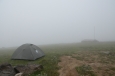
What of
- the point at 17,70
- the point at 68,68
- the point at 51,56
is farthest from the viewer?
the point at 51,56

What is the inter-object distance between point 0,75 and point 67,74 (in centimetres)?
682

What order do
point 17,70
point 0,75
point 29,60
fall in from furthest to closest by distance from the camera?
1. point 29,60
2. point 17,70
3. point 0,75

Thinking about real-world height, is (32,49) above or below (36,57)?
above

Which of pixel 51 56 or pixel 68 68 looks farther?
pixel 51 56

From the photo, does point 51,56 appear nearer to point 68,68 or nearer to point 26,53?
point 26,53

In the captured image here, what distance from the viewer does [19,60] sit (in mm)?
18516

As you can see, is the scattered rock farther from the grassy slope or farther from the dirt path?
the dirt path

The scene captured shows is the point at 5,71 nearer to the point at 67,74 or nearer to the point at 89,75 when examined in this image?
the point at 67,74

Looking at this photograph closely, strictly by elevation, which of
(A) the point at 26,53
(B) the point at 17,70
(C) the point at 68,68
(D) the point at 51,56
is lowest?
(C) the point at 68,68

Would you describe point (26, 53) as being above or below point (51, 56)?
above

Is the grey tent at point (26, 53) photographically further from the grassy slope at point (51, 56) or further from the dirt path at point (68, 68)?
the dirt path at point (68, 68)

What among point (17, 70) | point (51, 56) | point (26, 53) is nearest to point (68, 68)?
point (17, 70)

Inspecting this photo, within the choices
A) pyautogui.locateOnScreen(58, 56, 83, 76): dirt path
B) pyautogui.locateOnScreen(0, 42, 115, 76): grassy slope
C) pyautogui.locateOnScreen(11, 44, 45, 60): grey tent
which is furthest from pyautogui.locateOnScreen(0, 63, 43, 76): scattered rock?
pyautogui.locateOnScreen(11, 44, 45, 60): grey tent

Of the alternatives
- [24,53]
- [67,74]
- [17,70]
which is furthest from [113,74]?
[24,53]
